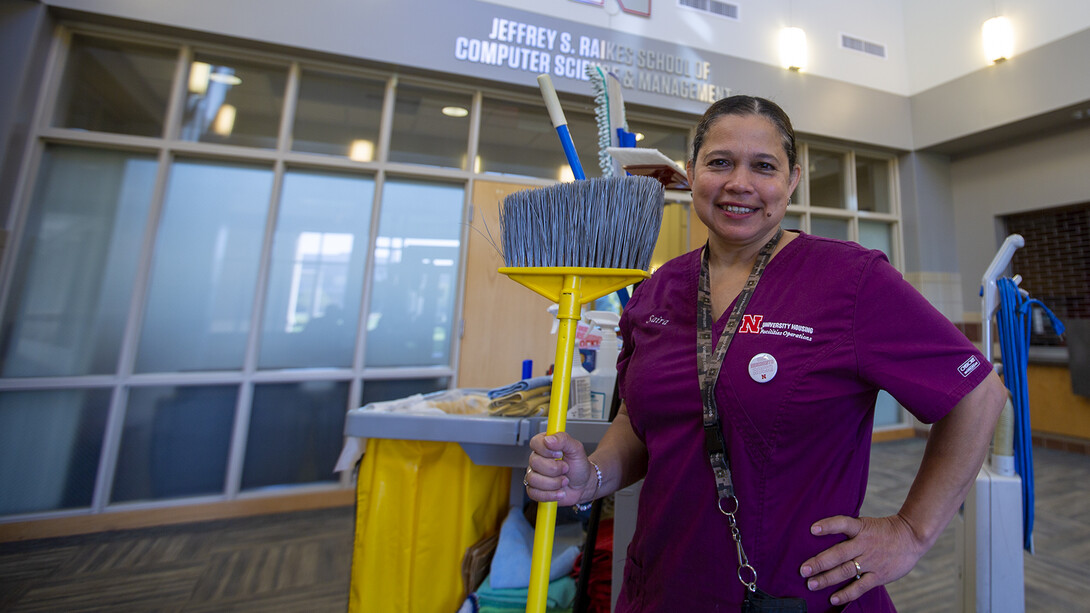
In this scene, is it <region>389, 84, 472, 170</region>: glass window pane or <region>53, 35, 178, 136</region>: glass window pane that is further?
<region>389, 84, 472, 170</region>: glass window pane

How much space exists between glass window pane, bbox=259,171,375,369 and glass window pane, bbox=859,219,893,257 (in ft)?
14.6

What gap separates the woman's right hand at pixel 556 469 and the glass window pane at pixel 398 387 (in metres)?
2.34

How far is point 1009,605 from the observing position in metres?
1.30

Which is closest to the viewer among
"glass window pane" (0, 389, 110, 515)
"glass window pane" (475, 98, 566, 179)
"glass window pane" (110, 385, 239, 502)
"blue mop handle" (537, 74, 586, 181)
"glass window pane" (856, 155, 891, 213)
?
"blue mop handle" (537, 74, 586, 181)

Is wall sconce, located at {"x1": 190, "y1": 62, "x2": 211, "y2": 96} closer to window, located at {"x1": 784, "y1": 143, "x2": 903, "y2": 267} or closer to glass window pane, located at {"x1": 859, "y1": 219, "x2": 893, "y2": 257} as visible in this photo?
window, located at {"x1": 784, "y1": 143, "x2": 903, "y2": 267}

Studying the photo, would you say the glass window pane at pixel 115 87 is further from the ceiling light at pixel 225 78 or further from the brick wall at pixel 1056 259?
the brick wall at pixel 1056 259

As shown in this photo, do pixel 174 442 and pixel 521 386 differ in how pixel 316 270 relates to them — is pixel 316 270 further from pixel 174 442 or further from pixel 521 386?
pixel 521 386

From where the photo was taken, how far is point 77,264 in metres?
2.48

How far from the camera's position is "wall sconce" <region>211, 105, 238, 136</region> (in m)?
2.75

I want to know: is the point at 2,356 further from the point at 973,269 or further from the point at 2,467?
the point at 973,269

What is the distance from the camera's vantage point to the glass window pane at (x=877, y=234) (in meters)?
4.24

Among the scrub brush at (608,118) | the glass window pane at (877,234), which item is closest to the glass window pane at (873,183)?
the glass window pane at (877,234)

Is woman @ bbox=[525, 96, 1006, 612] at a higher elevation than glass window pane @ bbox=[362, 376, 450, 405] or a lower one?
higher

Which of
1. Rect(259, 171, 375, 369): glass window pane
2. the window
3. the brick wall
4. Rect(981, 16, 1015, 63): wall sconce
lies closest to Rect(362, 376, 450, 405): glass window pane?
Rect(259, 171, 375, 369): glass window pane
